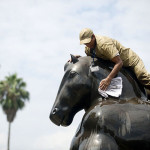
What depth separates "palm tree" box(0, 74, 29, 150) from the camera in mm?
37438

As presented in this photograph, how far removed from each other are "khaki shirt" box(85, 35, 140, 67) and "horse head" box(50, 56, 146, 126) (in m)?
0.20

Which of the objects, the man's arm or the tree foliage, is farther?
the tree foliage

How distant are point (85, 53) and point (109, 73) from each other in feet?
2.62

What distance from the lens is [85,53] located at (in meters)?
7.18

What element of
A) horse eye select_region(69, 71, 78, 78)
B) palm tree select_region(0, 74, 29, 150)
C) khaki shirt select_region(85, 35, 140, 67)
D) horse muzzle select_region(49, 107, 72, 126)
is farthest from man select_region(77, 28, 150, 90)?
palm tree select_region(0, 74, 29, 150)

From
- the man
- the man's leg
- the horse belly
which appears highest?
the man

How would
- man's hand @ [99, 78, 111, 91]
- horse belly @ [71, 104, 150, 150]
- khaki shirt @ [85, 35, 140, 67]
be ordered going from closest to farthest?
horse belly @ [71, 104, 150, 150]
man's hand @ [99, 78, 111, 91]
khaki shirt @ [85, 35, 140, 67]

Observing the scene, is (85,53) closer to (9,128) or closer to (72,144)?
(72,144)

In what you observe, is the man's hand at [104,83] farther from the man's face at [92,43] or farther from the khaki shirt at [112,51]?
the man's face at [92,43]

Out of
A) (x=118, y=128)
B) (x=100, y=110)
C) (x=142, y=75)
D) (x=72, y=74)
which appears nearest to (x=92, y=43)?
(x=72, y=74)

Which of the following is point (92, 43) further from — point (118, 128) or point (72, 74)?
point (118, 128)

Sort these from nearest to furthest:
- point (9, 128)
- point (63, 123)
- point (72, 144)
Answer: point (72, 144) < point (63, 123) < point (9, 128)

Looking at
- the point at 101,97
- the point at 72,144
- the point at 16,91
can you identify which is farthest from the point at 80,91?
the point at 16,91

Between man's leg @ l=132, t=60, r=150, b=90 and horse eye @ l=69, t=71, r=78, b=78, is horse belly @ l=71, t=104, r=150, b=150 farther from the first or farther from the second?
horse eye @ l=69, t=71, r=78, b=78
